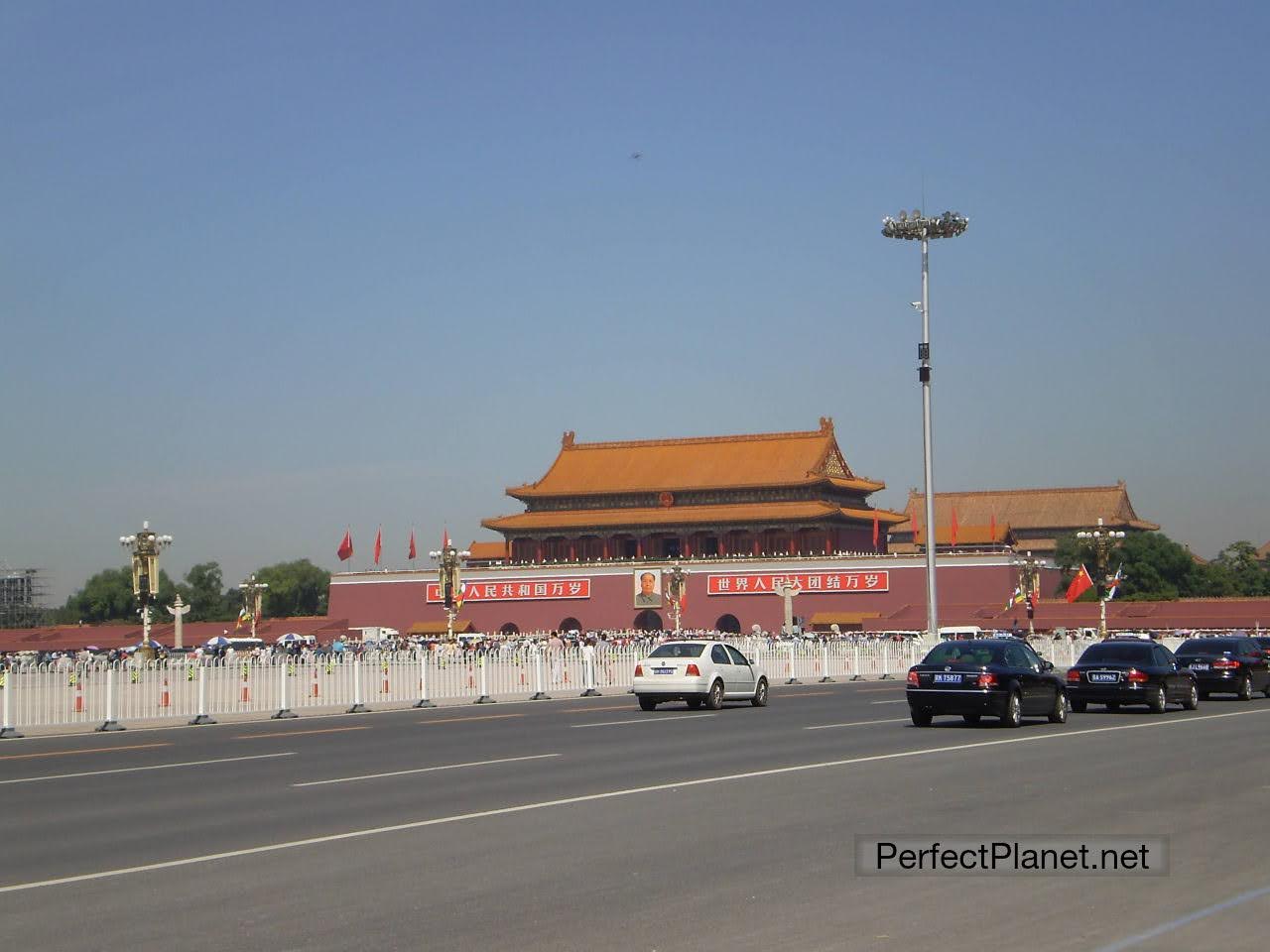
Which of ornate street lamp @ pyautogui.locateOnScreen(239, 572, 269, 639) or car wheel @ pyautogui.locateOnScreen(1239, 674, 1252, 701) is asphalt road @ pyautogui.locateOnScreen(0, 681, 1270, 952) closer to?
car wheel @ pyautogui.locateOnScreen(1239, 674, 1252, 701)

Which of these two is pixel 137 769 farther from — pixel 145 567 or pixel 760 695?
pixel 145 567

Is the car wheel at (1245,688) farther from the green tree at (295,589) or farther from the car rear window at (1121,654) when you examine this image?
the green tree at (295,589)

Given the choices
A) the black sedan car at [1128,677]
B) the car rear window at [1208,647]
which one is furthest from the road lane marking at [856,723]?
the car rear window at [1208,647]

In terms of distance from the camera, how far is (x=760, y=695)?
28.9 metres

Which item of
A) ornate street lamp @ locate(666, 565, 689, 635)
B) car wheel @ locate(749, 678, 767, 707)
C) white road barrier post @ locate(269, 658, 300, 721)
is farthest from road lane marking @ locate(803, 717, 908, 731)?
ornate street lamp @ locate(666, 565, 689, 635)

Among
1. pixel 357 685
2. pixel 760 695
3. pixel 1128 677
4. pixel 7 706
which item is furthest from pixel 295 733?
pixel 1128 677

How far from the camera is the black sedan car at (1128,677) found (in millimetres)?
24922

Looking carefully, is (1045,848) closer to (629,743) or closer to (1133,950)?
(1133,950)

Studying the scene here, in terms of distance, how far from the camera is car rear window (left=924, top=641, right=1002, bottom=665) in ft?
72.0

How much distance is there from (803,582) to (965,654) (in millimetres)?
65178

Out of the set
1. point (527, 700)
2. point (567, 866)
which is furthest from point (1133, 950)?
point (527, 700)

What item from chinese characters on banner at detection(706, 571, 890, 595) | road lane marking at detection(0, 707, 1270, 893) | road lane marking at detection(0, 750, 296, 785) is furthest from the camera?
chinese characters on banner at detection(706, 571, 890, 595)

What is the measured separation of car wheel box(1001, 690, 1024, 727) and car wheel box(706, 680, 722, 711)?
6798 mm

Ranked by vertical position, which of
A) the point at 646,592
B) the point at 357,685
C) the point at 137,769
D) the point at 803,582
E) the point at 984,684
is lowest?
the point at 137,769
